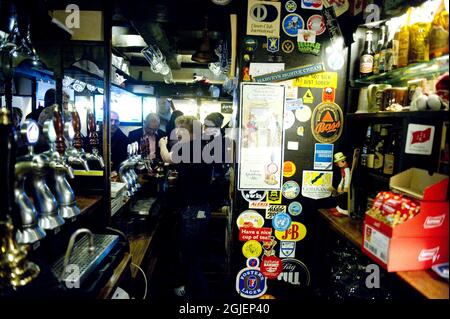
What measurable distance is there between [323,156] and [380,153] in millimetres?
479

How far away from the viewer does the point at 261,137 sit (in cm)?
249

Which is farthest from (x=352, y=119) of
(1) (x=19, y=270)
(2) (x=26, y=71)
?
(2) (x=26, y=71)

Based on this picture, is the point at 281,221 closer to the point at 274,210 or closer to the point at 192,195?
the point at 274,210

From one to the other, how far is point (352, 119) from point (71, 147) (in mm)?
2138

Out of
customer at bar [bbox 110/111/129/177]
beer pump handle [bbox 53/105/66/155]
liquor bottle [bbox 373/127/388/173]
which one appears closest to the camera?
beer pump handle [bbox 53/105/66/155]

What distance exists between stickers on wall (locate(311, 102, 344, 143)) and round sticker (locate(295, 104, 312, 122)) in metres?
0.05

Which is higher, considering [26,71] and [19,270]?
[26,71]

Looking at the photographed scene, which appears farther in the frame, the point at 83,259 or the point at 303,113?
the point at 303,113

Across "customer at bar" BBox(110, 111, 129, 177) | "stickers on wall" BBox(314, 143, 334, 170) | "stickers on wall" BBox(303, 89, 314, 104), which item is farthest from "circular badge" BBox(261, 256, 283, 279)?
"customer at bar" BBox(110, 111, 129, 177)

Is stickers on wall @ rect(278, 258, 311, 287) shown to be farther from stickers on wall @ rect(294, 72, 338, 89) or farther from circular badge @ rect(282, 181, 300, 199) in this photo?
stickers on wall @ rect(294, 72, 338, 89)

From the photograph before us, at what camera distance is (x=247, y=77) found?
245 centimetres

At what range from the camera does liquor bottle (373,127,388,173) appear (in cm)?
215

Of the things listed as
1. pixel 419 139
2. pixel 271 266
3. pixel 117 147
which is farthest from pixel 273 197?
pixel 117 147

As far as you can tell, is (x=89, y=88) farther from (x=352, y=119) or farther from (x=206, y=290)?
(x=352, y=119)
